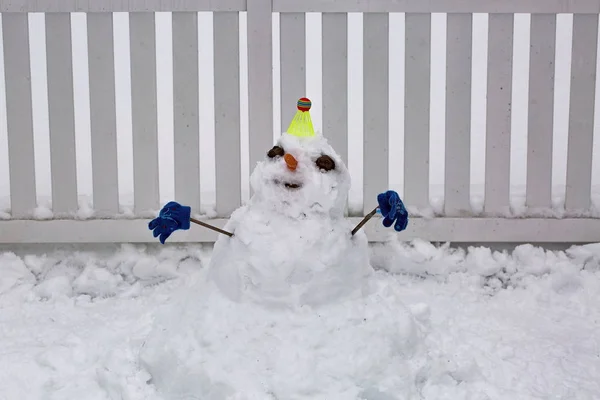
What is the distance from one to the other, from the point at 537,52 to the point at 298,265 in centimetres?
206

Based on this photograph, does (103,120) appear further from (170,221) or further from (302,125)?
(302,125)

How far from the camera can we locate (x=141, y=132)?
12.5 ft

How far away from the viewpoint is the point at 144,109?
12.5 ft

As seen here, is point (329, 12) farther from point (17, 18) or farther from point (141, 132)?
point (17, 18)

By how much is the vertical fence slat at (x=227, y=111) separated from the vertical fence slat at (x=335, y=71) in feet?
1.47

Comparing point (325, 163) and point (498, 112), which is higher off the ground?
point (498, 112)

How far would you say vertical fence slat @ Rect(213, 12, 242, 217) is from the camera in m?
3.76

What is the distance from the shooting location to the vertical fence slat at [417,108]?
12.4 ft

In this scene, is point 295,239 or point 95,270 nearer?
point 295,239

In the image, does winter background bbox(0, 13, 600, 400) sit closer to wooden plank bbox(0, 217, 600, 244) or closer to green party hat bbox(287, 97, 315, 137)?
wooden plank bbox(0, 217, 600, 244)

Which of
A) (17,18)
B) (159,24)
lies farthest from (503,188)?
(159,24)

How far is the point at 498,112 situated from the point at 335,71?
866 millimetres

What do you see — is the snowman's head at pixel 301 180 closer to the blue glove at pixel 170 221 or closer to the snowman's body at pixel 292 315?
the snowman's body at pixel 292 315

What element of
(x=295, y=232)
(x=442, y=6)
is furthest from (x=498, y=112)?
(x=295, y=232)
